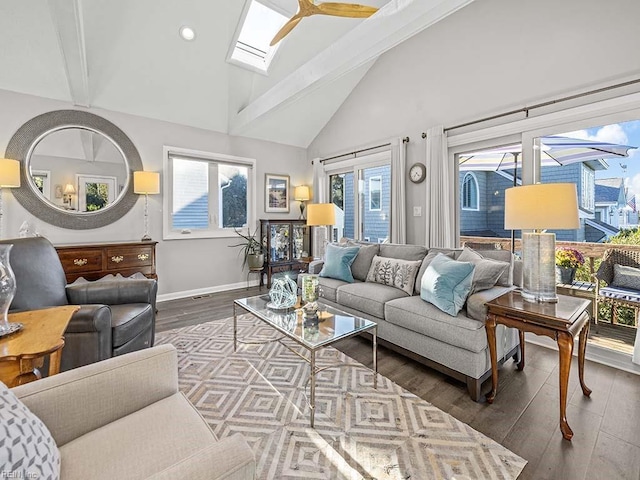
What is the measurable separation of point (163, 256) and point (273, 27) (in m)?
3.55

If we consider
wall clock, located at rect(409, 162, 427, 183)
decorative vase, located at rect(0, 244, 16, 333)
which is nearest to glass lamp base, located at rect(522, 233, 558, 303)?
wall clock, located at rect(409, 162, 427, 183)

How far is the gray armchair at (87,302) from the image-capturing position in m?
1.85

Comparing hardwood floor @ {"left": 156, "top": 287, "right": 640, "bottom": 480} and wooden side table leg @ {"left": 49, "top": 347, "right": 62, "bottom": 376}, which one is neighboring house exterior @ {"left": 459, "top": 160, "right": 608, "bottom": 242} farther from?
wooden side table leg @ {"left": 49, "top": 347, "right": 62, "bottom": 376}

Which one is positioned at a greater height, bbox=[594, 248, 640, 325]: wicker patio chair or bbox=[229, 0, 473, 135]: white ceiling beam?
bbox=[229, 0, 473, 135]: white ceiling beam

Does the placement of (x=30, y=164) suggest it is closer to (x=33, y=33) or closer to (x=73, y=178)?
(x=73, y=178)

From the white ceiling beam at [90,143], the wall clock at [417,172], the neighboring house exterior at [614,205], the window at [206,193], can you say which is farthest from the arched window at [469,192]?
the white ceiling beam at [90,143]

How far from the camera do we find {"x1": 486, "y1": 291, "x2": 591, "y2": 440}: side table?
5.33ft

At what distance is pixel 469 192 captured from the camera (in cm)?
364

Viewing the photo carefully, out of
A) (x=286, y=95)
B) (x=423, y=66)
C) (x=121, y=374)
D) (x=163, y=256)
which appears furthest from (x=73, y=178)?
(x=423, y=66)

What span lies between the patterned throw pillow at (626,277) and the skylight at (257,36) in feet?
14.9

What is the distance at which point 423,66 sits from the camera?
3.74 meters

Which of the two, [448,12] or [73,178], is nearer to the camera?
[448,12]

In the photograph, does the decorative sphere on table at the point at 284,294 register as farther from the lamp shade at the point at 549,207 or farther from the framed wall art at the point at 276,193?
the framed wall art at the point at 276,193

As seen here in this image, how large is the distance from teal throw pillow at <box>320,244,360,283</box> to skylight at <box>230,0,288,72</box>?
9.69 feet
